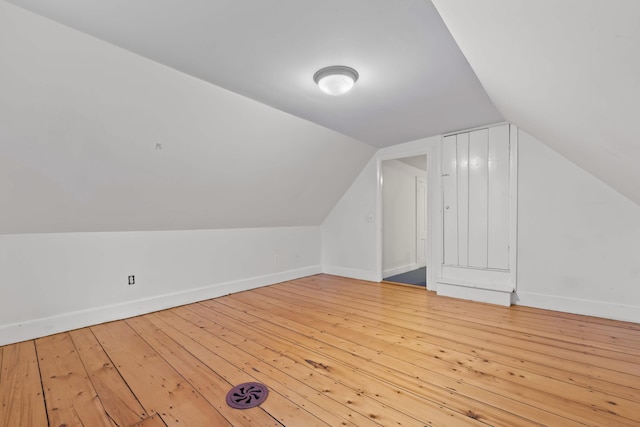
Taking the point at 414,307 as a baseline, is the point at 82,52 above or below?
above

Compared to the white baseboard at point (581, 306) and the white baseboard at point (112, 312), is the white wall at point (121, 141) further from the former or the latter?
the white baseboard at point (581, 306)

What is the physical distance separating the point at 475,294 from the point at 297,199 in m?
2.85

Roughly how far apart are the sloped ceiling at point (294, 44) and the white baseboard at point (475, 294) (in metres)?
2.22

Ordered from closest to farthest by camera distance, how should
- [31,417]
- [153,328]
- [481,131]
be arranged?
[31,417], [153,328], [481,131]

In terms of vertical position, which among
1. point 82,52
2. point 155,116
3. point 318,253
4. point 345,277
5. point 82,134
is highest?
point 82,52

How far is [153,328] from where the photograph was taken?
9.30 feet

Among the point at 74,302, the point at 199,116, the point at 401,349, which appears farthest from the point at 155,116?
the point at 401,349

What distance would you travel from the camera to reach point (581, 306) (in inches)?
120

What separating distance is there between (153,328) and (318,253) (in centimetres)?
318

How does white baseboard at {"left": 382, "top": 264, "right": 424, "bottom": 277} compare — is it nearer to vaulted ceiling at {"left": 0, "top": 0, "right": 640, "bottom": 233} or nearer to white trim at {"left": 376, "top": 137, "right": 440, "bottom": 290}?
white trim at {"left": 376, "top": 137, "right": 440, "bottom": 290}

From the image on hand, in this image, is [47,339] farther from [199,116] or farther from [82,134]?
[199,116]

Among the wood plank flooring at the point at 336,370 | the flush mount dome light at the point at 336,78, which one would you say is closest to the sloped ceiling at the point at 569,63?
the flush mount dome light at the point at 336,78

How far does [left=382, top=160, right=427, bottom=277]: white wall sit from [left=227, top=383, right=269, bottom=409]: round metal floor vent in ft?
11.6

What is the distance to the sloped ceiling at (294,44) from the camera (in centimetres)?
160
